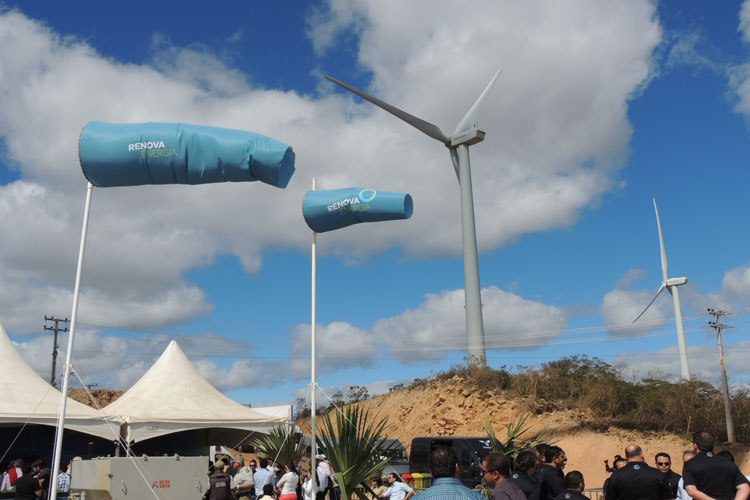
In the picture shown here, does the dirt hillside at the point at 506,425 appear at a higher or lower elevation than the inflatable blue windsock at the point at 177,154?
lower

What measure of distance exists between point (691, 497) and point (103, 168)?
8307 millimetres

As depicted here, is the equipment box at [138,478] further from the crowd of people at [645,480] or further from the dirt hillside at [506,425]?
the dirt hillside at [506,425]

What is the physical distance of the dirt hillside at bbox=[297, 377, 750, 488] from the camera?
2881 centimetres

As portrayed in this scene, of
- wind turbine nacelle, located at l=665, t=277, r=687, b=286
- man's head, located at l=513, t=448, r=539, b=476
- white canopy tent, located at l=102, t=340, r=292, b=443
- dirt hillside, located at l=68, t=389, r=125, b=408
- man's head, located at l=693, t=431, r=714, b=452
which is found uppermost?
wind turbine nacelle, located at l=665, t=277, r=687, b=286

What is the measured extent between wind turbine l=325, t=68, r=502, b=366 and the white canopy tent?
60.1ft

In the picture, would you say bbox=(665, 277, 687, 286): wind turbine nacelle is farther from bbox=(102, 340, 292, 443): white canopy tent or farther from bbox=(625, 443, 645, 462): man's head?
bbox=(625, 443, 645, 462): man's head

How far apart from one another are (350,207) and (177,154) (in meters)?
3.09

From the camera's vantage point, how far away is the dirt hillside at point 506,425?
28812 millimetres

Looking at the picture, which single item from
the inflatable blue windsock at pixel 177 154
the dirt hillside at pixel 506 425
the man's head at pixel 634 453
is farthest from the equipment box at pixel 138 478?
the dirt hillside at pixel 506 425

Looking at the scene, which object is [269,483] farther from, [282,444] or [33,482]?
[282,444]

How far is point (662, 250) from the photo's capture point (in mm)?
41906

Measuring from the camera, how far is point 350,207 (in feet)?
36.3

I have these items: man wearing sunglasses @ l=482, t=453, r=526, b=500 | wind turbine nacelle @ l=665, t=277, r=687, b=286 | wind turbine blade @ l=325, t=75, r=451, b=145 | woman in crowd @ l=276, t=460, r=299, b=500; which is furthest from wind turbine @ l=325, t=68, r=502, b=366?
man wearing sunglasses @ l=482, t=453, r=526, b=500

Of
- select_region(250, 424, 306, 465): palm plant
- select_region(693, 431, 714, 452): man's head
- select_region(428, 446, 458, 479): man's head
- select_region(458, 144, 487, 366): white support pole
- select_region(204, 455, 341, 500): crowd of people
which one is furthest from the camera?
select_region(458, 144, 487, 366): white support pole
